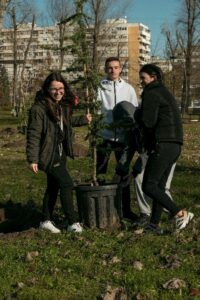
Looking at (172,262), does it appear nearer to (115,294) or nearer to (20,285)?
(115,294)

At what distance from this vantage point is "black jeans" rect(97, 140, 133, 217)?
7395 mm

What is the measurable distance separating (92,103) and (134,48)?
287 feet

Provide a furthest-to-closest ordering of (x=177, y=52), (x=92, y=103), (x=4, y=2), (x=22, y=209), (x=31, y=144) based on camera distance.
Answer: (x=177, y=52), (x=4, y=2), (x=22, y=209), (x=92, y=103), (x=31, y=144)

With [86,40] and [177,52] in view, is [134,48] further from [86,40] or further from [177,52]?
[86,40]

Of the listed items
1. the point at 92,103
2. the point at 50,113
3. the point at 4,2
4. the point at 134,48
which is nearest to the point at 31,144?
the point at 50,113

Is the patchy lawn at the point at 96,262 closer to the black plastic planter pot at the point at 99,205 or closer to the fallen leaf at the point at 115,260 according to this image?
the fallen leaf at the point at 115,260

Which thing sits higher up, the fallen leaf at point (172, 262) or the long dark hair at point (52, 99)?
the long dark hair at point (52, 99)

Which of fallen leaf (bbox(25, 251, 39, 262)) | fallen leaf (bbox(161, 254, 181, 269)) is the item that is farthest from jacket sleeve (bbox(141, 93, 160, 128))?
fallen leaf (bbox(25, 251, 39, 262))

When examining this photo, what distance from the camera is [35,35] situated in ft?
209

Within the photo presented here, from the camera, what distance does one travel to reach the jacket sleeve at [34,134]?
678 centimetres

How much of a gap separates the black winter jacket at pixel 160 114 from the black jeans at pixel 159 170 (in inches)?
4.0

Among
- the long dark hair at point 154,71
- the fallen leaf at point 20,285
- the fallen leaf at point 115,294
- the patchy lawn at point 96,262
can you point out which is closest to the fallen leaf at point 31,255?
the patchy lawn at point 96,262

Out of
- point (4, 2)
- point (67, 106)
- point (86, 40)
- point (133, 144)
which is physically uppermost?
point (4, 2)

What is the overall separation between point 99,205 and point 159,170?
2.76 ft
